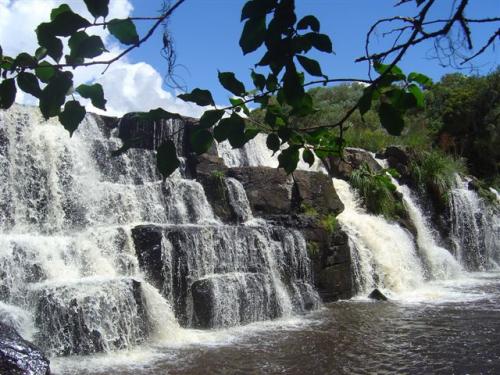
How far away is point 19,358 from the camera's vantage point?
5.80 metres

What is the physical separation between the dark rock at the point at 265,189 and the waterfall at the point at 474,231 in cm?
657

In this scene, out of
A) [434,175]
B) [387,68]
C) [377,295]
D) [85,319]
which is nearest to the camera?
[387,68]

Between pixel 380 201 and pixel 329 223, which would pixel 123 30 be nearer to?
pixel 329 223

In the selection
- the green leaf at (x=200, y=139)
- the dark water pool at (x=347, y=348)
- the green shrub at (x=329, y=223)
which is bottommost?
the dark water pool at (x=347, y=348)

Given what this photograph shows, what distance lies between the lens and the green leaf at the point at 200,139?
4.79ft

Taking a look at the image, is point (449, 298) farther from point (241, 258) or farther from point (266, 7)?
point (266, 7)

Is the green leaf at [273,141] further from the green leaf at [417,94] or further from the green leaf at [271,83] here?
the green leaf at [417,94]

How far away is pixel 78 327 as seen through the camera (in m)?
7.94

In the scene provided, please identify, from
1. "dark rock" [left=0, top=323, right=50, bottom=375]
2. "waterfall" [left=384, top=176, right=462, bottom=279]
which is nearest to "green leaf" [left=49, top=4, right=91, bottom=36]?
"dark rock" [left=0, top=323, right=50, bottom=375]

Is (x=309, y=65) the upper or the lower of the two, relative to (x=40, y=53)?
lower

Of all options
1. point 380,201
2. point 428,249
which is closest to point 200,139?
point 380,201

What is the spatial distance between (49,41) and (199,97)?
38 cm

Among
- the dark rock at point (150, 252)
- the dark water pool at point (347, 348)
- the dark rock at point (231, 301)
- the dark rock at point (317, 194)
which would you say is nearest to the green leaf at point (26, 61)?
the dark water pool at point (347, 348)

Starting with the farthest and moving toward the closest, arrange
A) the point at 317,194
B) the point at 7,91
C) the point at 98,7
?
the point at 317,194 < the point at 7,91 < the point at 98,7
